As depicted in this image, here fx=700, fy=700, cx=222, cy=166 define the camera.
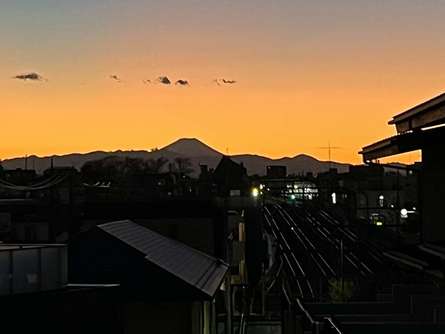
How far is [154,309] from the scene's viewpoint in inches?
528

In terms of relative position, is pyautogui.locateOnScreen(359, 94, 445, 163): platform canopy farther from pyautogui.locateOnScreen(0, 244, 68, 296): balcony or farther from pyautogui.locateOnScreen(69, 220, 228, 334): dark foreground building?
pyautogui.locateOnScreen(69, 220, 228, 334): dark foreground building

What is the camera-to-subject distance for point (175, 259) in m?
15.9

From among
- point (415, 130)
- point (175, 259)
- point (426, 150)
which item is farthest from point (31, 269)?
point (415, 130)

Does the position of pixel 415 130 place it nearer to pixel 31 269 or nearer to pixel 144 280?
pixel 31 269

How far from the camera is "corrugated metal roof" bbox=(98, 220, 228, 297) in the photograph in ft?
46.1

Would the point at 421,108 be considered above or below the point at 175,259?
above

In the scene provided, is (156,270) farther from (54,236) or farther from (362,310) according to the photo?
(54,236)

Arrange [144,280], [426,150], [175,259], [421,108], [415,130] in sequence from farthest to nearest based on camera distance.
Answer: [175,259] → [144,280] → [426,150] → [415,130] → [421,108]

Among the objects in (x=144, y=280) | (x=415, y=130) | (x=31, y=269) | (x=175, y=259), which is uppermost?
(x=415, y=130)

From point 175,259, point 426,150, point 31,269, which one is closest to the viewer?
point 426,150

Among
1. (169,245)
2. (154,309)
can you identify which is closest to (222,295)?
(169,245)

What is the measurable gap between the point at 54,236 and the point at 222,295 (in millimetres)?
16794

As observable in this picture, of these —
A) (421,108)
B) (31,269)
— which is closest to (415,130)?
(421,108)

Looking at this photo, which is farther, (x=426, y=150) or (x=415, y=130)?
(x=426, y=150)
